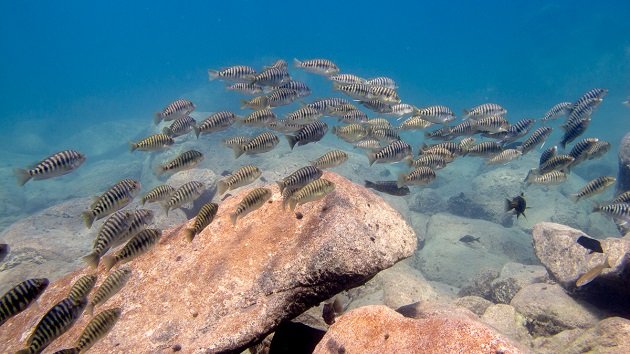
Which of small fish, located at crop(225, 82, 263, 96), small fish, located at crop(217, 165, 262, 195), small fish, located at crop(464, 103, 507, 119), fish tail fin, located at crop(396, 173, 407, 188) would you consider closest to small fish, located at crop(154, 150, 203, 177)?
small fish, located at crop(217, 165, 262, 195)

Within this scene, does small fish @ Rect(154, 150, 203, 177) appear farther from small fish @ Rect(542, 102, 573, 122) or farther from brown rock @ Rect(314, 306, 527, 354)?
small fish @ Rect(542, 102, 573, 122)

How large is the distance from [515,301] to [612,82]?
7763cm

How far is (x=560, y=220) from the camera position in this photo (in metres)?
15.0

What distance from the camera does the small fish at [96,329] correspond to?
3.40 m

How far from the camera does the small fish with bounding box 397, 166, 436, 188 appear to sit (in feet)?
19.9

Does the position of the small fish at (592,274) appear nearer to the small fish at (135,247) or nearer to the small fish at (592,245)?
the small fish at (592,245)

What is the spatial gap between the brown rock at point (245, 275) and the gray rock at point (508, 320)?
2918mm

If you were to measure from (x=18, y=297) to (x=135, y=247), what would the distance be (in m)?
1.06

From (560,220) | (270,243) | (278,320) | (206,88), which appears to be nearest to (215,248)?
(270,243)

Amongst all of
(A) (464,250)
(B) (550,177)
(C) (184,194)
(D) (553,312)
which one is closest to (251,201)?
(C) (184,194)

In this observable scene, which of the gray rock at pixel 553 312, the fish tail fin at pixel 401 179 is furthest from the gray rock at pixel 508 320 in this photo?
the fish tail fin at pixel 401 179

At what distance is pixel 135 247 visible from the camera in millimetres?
4047

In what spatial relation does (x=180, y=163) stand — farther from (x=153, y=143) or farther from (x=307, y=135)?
(x=307, y=135)

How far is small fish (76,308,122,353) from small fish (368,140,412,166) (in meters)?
4.45
